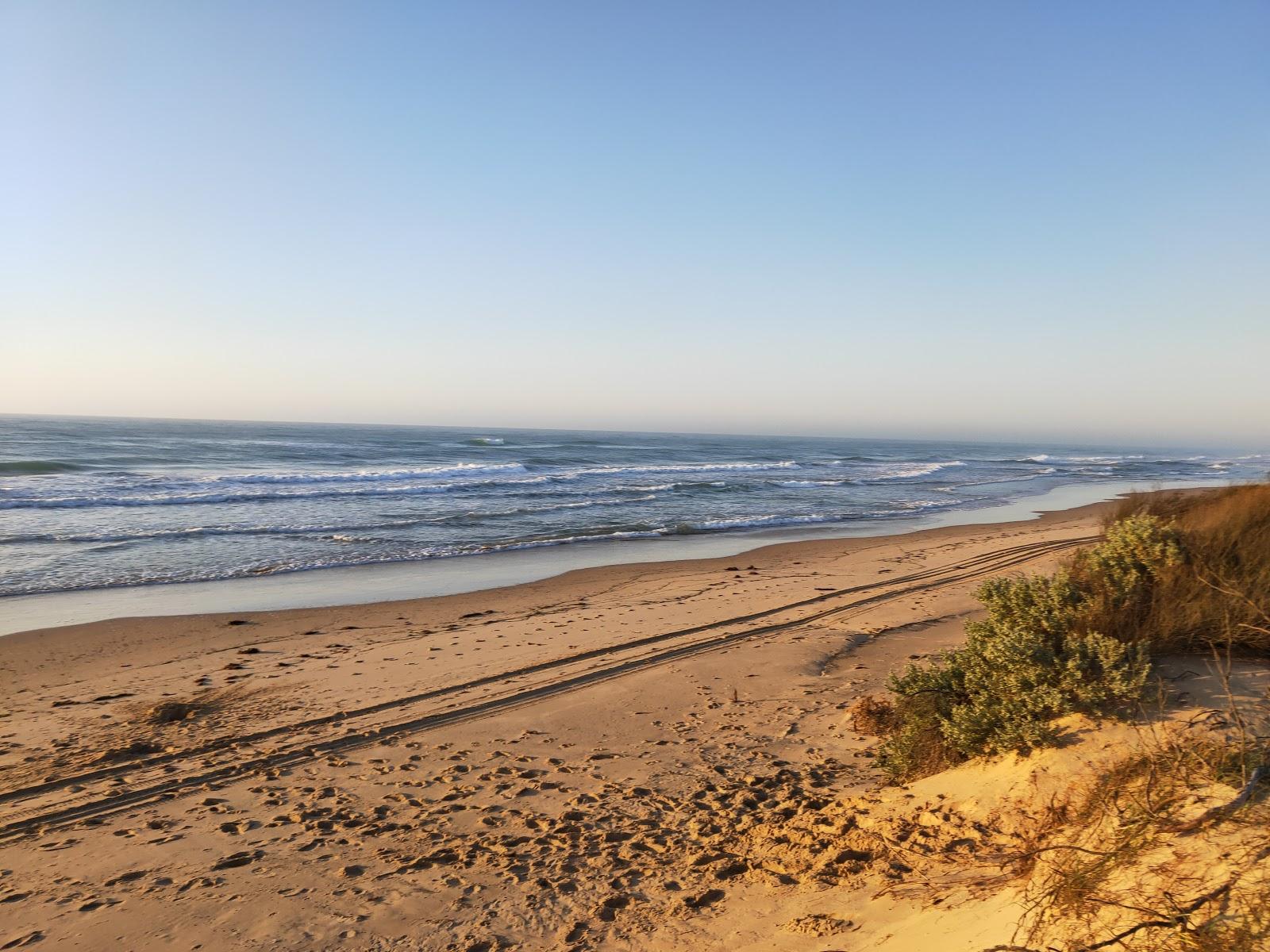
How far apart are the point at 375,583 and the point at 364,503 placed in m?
11.3

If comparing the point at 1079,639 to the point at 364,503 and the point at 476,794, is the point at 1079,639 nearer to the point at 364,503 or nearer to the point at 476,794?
the point at 476,794

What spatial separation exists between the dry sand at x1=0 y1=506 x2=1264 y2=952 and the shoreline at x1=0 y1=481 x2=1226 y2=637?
123cm

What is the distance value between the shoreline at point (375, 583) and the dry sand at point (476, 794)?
4.02 feet

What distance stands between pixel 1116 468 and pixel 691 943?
55.3 metres

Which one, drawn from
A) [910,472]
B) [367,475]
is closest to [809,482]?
[910,472]

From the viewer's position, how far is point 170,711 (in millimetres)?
6258

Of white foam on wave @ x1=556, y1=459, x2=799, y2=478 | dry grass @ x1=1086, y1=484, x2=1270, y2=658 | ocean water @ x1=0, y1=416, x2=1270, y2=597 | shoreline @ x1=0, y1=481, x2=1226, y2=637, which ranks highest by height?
dry grass @ x1=1086, y1=484, x2=1270, y2=658

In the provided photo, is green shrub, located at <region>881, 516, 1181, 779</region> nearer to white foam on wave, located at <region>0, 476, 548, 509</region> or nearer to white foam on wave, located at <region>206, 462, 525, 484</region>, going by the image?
white foam on wave, located at <region>0, 476, 548, 509</region>

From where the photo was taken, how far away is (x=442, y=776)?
4980 millimetres

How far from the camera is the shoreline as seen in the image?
10188 mm

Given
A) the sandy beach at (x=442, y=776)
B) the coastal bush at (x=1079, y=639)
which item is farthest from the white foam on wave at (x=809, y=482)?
the coastal bush at (x=1079, y=639)

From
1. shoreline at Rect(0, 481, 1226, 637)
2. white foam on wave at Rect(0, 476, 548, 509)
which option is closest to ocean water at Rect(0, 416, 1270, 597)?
white foam on wave at Rect(0, 476, 548, 509)

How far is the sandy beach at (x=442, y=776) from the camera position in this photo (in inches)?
137

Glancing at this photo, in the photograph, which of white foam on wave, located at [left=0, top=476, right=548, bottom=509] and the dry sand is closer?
the dry sand
